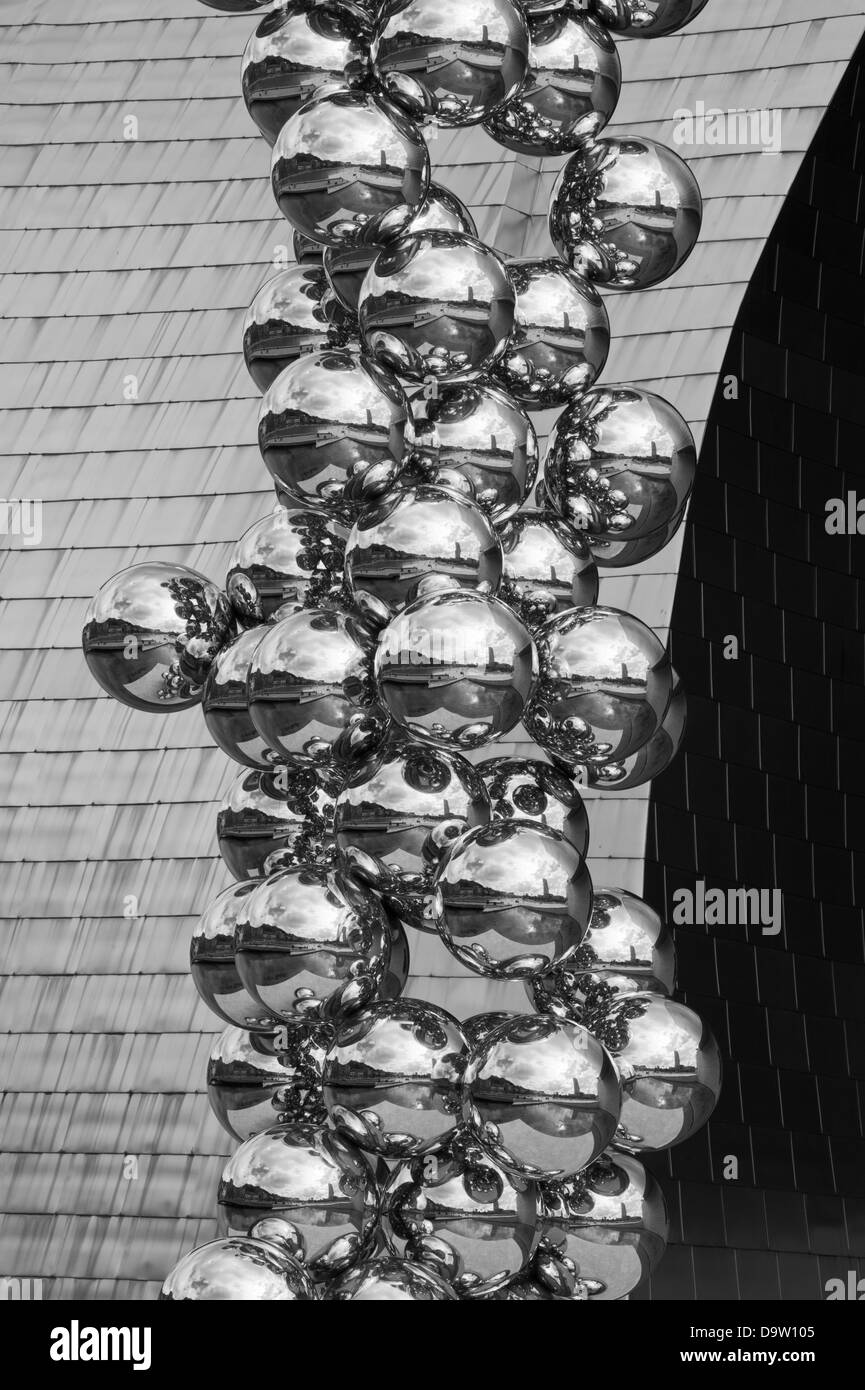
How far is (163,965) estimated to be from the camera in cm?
516

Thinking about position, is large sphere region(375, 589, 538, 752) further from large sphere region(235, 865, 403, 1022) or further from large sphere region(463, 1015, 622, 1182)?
large sphere region(463, 1015, 622, 1182)

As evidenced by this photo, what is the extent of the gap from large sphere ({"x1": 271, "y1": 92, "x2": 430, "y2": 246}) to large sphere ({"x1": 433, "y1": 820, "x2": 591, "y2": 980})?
0.86 metres

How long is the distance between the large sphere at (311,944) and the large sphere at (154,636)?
1.25 feet

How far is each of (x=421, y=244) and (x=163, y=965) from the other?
10.4 ft

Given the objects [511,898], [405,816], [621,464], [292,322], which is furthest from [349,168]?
[511,898]

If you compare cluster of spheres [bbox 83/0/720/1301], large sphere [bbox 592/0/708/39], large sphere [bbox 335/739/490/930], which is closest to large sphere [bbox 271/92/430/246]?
cluster of spheres [bbox 83/0/720/1301]

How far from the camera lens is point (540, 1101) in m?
2.25

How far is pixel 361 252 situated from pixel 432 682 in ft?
2.16

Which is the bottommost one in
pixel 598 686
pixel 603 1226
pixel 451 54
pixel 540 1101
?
pixel 603 1226

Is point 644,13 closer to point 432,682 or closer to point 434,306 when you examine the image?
point 434,306

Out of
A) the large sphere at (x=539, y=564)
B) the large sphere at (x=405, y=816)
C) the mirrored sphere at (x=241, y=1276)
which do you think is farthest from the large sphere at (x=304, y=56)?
the mirrored sphere at (x=241, y=1276)
